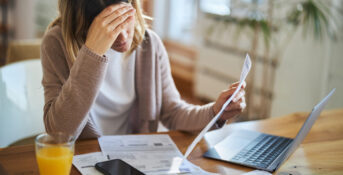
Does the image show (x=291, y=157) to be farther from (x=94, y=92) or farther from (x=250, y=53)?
(x=250, y=53)

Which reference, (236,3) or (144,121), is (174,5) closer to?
(236,3)

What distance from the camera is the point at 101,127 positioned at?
4.58 ft

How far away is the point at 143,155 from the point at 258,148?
0.32 meters

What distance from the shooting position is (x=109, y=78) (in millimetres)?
1379

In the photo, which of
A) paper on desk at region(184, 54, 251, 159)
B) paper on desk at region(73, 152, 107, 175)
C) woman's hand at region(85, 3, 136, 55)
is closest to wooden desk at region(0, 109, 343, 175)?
paper on desk at region(73, 152, 107, 175)

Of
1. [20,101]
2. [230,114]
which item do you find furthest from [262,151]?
[20,101]

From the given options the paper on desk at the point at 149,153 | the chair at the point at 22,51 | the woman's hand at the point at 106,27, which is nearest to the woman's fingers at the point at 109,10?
the woman's hand at the point at 106,27

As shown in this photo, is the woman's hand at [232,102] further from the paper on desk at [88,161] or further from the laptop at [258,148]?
the paper on desk at [88,161]

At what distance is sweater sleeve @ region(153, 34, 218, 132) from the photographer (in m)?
1.28

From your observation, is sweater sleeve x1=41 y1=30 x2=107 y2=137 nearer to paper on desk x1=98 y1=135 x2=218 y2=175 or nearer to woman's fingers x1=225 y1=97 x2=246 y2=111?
paper on desk x1=98 y1=135 x2=218 y2=175

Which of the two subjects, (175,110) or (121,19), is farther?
(175,110)

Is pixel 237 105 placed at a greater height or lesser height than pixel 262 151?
greater

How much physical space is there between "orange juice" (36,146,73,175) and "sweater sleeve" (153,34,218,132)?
49 centimetres

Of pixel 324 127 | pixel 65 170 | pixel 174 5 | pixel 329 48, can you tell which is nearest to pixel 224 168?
pixel 65 170
